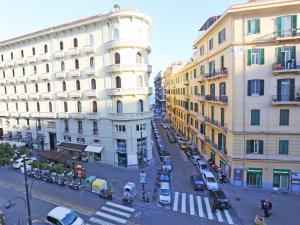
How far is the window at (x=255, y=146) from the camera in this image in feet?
81.1

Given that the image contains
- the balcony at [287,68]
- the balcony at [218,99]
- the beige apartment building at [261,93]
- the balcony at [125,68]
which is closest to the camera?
the balcony at [287,68]

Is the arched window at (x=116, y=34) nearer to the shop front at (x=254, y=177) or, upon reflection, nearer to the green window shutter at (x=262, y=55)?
the green window shutter at (x=262, y=55)

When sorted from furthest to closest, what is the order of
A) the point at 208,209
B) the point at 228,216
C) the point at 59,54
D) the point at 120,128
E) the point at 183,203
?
the point at 59,54 → the point at 120,128 → the point at 183,203 → the point at 208,209 → the point at 228,216

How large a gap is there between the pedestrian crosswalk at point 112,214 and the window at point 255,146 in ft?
51.1

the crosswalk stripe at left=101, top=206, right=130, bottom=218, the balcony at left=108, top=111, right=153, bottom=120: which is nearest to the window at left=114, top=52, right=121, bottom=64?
the balcony at left=108, top=111, right=153, bottom=120

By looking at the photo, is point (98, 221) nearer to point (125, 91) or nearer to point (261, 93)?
point (125, 91)

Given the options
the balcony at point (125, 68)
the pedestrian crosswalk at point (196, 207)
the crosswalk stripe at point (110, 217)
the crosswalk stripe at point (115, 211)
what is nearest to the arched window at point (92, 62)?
the balcony at point (125, 68)

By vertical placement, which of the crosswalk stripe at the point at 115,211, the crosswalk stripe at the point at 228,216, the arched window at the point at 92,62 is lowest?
the crosswalk stripe at the point at 228,216

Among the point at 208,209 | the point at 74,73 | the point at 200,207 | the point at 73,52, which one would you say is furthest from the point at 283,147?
the point at 73,52

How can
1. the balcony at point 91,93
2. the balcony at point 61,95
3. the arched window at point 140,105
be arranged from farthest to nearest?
the balcony at point 61,95 < the balcony at point 91,93 < the arched window at point 140,105

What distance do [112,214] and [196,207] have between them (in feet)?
28.8

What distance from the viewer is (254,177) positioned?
2545 centimetres

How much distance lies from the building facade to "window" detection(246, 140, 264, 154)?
50.6 ft

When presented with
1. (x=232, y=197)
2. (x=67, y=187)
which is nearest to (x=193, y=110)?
(x=232, y=197)
